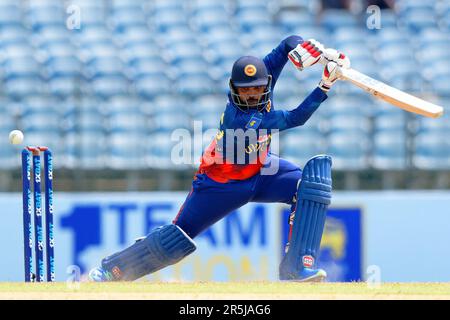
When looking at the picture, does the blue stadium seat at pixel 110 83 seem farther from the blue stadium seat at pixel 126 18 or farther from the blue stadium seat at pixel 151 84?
the blue stadium seat at pixel 126 18

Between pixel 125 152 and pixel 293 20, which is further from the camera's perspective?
pixel 293 20

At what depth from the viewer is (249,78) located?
19.7 feet

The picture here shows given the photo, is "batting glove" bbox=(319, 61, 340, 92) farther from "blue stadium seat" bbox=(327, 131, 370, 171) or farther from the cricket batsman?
"blue stadium seat" bbox=(327, 131, 370, 171)

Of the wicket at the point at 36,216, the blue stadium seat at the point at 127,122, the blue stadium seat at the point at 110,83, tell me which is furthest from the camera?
the blue stadium seat at the point at 110,83

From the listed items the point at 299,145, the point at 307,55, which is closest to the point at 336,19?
Answer: the point at 299,145

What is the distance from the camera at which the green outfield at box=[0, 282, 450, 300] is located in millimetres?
5281

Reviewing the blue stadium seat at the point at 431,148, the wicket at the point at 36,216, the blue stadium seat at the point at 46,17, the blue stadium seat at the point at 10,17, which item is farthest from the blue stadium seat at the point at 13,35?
the wicket at the point at 36,216

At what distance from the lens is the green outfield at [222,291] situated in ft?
17.3

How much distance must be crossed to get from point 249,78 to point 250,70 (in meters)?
0.05

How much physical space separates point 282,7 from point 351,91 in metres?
2.36

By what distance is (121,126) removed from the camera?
10391 millimetres

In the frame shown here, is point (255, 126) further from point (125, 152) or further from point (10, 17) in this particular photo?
point (10, 17)

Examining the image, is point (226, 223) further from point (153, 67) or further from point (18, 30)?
point (18, 30)
